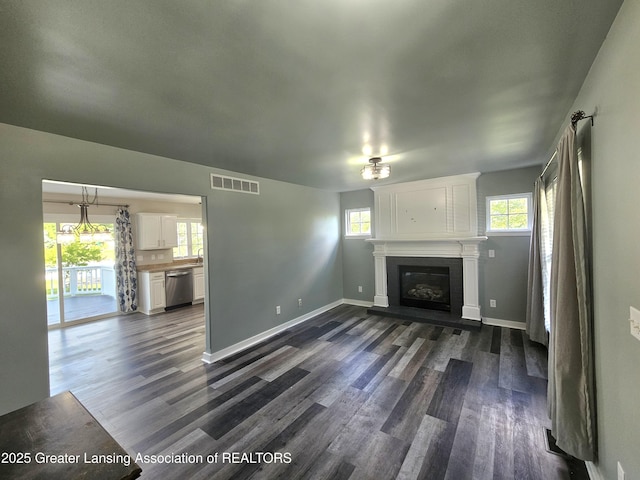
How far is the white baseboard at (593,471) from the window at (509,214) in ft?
10.5

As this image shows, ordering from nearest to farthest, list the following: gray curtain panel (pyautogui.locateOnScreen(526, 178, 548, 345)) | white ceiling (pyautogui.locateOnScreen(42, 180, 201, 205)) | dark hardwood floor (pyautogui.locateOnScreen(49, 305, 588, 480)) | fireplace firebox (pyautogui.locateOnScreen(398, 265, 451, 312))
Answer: dark hardwood floor (pyautogui.locateOnScreen(49, 305, 588, 480)), gray curtain panel (pyautogui.locateOnScreen(526, 178, 548, 345)), white ceiling (pyautogui.locateOnScreen(42, 180, 201, 205)), fireplace firebox (pyautogui.locateOnScreen(398, 265, 451, 312))

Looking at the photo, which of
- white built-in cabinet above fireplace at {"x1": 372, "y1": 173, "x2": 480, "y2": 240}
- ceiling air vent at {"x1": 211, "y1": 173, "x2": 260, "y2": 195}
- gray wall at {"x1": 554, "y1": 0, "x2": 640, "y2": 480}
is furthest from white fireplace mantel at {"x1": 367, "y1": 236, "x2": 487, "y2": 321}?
gray wall at {"x1": 554, "y1": 0, "x2": 640, "y2": 480}

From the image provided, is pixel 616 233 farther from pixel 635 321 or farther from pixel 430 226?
pixel 430 226

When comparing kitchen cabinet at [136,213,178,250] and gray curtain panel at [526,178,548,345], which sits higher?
kitchen cabinet at [136,213,178,250]

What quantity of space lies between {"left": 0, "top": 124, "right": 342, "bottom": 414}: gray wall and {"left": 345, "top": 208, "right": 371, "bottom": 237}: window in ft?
0.87

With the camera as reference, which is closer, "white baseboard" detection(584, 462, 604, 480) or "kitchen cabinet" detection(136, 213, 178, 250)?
"white baseboard" detection(584, 462, 604, 480)

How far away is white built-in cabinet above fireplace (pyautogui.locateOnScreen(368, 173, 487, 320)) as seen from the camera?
4.47 m

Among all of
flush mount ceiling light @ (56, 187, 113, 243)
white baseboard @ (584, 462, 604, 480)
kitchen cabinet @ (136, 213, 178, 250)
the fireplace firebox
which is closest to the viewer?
white baseboard @ (584, 462, 604, 480)

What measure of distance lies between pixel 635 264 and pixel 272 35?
1.82 metres

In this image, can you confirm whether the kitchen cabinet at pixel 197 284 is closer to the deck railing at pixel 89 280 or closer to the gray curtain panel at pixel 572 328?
the deck railing at pixel 89 280

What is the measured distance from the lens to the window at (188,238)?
6.86 m

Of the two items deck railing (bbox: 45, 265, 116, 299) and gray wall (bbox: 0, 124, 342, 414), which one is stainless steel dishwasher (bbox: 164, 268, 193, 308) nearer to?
deck railing (bbox: 45, 265, 116, 299)

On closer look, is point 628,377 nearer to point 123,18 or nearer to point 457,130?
point 457,130

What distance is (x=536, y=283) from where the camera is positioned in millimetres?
3367
